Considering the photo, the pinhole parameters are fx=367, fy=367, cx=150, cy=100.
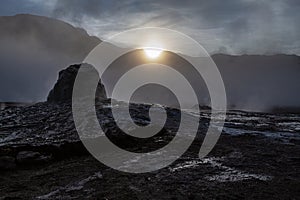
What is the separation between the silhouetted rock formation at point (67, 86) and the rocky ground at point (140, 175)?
15.8 feet

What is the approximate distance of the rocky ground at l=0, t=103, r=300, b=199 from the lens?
6629 millimetres

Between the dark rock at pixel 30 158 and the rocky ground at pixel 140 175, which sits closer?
the rocky ground at pixel 140 175

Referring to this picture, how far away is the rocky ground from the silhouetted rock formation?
481cm

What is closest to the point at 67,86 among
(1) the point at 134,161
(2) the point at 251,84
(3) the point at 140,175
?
(1) the point at 134,161

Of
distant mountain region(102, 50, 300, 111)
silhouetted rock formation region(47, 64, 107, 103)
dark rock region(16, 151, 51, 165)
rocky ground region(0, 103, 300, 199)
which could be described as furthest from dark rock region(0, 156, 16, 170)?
distant mountain region(102, 50, 300, 111)

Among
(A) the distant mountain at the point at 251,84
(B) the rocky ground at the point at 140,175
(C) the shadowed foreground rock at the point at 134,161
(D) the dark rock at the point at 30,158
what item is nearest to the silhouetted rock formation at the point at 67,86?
(C) the shadowed foreground rock at the point at 134,161

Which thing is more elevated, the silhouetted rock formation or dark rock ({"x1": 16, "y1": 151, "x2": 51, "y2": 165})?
the silhouetted rock formation

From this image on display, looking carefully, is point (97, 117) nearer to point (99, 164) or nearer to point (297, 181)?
point (99, 164)

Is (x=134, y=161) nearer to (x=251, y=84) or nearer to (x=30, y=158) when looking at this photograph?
(x=30, y=158)

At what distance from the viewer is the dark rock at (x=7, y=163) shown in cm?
891

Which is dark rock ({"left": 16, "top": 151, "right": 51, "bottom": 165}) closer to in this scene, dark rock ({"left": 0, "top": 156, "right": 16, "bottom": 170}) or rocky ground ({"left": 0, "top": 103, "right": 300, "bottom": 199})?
rocky ground ({"left": 0, "top": 103, "right": 300, "bottom": 199})

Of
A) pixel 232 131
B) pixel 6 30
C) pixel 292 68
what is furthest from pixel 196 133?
pixel 6 30

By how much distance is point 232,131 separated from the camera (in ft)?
45.6

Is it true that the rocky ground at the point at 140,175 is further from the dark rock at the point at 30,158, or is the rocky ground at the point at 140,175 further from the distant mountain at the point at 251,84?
the distant mountain at the point at 251,84
